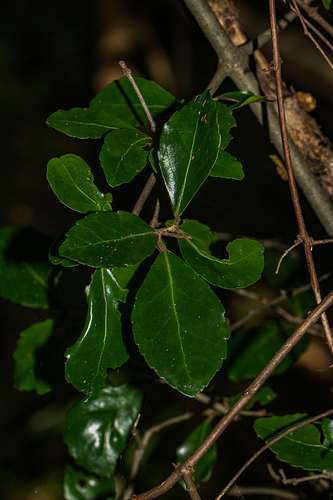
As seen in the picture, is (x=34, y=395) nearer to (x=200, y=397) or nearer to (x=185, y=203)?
(x=200, y=397)

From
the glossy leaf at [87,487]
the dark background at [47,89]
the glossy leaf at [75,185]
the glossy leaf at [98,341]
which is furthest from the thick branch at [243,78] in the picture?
the dark background at [47,89]

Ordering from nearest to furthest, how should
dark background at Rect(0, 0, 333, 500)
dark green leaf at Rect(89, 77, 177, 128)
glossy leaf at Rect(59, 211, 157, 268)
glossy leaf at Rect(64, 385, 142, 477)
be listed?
1. glossy leaf at Rect(59, 211, 157, 268)
2. dark green leaf at Rect(89, 77, 177, 128)
3. glossy leaf at Rect(64, 385, 142, 477)
4. dark background at Rect(0, 0, 333, 500)

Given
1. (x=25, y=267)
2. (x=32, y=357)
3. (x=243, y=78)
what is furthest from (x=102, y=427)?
(x=243, y=78)

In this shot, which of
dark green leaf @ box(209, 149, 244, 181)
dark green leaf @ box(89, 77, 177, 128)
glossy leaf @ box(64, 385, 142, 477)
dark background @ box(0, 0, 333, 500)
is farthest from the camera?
dark background @ box(0, 0, 333, 500)

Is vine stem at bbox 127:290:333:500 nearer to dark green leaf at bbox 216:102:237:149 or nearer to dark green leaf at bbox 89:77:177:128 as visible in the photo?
dark green leaf at bbox 216:102:237:149

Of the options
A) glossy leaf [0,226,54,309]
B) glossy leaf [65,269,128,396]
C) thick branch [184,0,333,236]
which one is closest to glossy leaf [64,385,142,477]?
glossy leaf [0,226,54,309]

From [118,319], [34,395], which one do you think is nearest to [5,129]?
[34,395]
